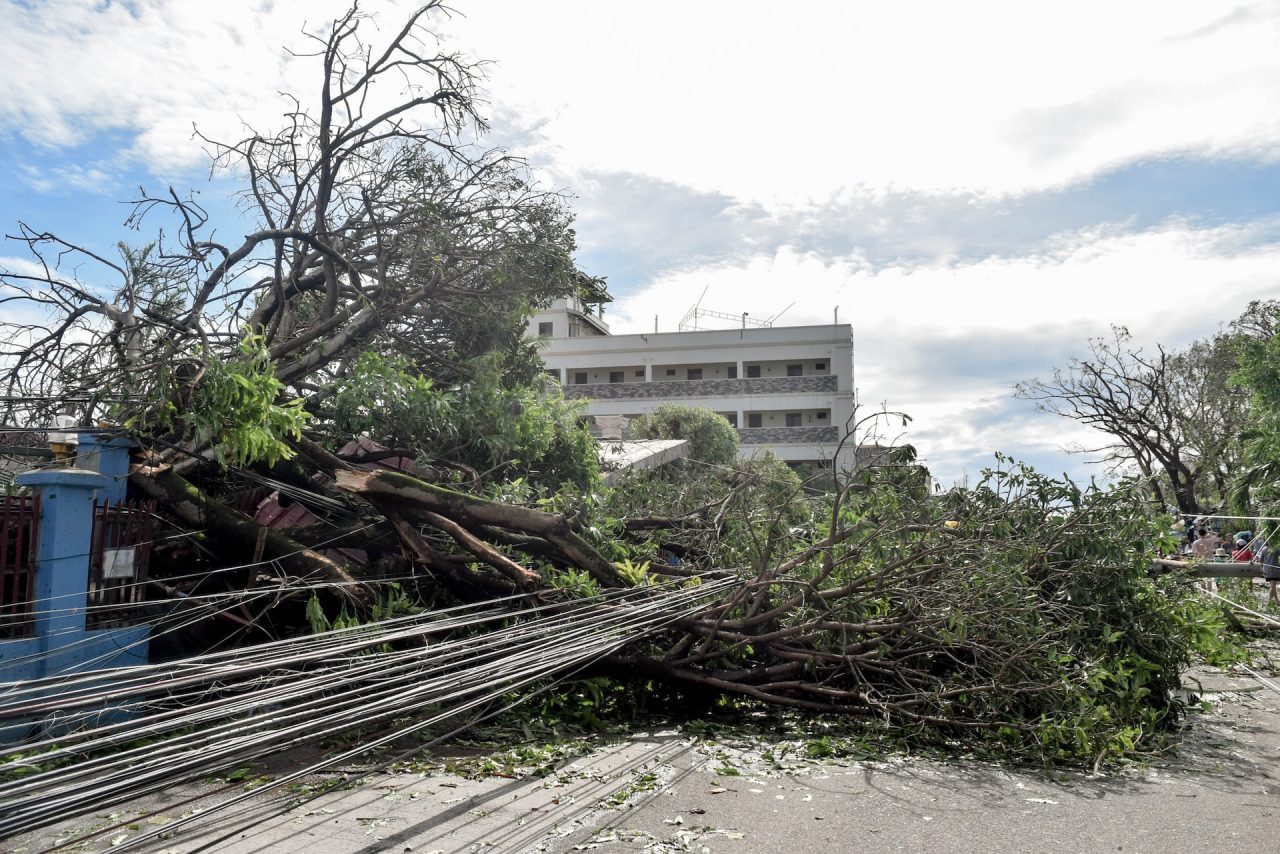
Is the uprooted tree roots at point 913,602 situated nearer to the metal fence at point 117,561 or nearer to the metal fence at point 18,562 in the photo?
the metal fence at point 117,561

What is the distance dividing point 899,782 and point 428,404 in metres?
5.23

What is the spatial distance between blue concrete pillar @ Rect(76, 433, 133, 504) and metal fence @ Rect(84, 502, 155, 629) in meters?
0.10

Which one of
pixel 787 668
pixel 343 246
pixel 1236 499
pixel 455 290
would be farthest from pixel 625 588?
pixel 1236 499

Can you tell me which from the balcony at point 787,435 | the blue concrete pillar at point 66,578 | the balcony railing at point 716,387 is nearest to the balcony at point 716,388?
the balcony railing at point 716,387

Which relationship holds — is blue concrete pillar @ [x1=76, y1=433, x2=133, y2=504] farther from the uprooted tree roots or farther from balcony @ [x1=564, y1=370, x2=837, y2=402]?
balcony @ [x1=564, y1=370, x2=837, y2=402]

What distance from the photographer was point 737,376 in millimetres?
43781

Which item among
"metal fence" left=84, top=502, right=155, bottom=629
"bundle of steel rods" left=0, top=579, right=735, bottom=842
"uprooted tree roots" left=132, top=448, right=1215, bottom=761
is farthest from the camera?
"metal fence" left=84, top=502, right=155, bottom=629

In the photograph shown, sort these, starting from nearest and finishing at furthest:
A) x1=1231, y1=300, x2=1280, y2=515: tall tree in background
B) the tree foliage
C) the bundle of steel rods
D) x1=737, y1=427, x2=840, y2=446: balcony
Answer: the bundle of steel rods, x1=1231, y1=300, x2=1280, y2=515: tall tree in background, the tree foliage, x1=737, y1=427, x2=840, y2=446: balcony

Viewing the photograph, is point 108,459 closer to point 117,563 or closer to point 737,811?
point 117,563

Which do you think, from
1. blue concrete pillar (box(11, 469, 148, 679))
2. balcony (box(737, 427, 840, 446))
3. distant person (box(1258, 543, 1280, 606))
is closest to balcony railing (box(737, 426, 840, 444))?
balcony (box(737, 427, 840, 446))

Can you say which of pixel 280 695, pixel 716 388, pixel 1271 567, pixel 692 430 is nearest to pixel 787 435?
pixel 716 388

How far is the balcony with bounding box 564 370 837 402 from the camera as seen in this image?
4106cm

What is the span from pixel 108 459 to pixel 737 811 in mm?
4861

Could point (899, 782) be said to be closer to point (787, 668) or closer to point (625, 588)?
point (787, 668)
